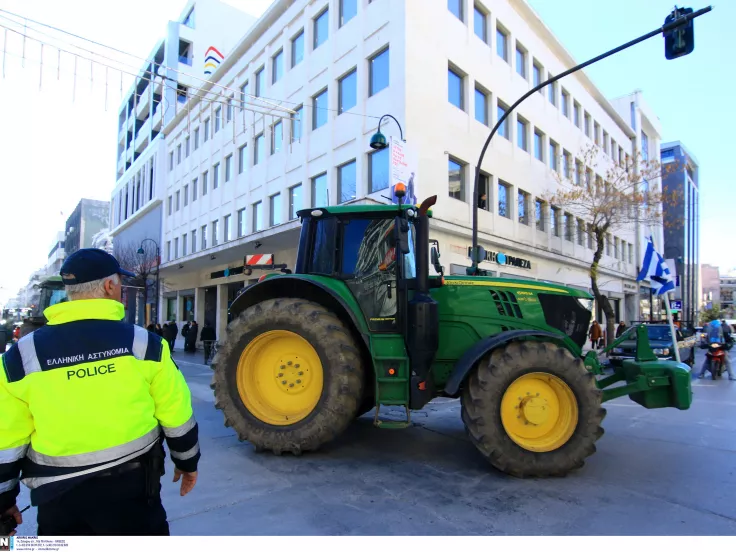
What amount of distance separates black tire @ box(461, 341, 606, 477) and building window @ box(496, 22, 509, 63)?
18213 millimetres

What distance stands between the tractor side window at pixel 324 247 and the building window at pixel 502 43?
1722cm

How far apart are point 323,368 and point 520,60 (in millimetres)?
20633

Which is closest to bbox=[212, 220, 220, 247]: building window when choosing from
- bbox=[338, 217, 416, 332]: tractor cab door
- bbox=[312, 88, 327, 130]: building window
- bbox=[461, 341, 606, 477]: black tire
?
bbox=[312, 88, 327, 130]: building window

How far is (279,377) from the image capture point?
4.97m

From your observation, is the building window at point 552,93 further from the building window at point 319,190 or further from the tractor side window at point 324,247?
the tractor side window at point 324,247

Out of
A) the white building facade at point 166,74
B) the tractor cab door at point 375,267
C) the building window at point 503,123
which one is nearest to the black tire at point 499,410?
the tractor cab door at point 375,267

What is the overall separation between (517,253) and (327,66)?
10904 millimetres

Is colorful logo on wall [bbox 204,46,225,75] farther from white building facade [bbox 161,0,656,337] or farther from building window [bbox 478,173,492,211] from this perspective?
building window [bbox 478,173,492,211]

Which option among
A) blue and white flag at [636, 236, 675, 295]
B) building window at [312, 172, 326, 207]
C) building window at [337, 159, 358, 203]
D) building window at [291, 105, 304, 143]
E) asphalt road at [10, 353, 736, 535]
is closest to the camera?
asphalt road at [10, 353, 736, 535]

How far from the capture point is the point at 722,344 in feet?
40.7

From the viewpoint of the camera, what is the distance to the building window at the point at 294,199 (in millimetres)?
18109

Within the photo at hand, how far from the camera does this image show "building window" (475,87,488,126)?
693 inches

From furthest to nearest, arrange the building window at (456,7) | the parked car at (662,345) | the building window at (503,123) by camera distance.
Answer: the building window at (503,123) < the building window at (456,7) < the parked car at (662,345)

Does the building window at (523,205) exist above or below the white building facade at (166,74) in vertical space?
below
